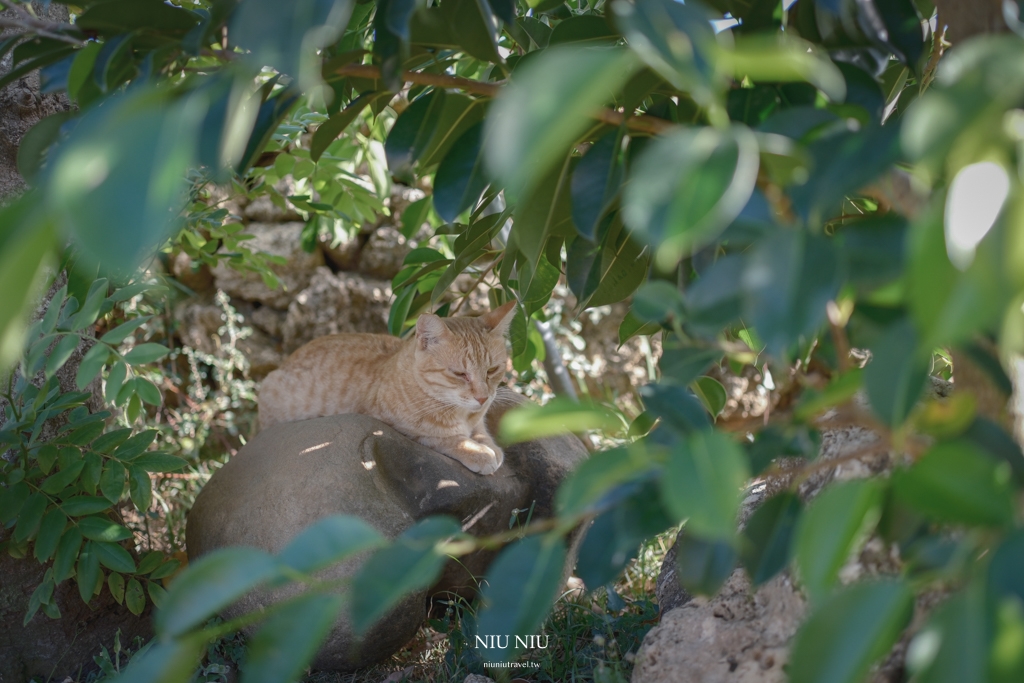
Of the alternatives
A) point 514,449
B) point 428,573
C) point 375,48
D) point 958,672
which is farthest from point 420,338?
point 958,672

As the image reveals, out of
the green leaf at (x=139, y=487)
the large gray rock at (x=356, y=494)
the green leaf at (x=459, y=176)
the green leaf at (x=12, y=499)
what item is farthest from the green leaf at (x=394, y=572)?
the green leaf at (x=12, y=499)

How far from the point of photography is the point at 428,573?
0.63 metres

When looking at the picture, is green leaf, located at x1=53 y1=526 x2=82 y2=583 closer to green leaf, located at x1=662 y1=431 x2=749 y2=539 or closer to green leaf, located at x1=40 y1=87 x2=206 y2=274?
green leaf, located at x1=40 y1=87 x2=206 y2=274

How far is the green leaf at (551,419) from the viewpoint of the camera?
63 cm

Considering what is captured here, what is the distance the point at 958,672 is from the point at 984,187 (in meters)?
0.32

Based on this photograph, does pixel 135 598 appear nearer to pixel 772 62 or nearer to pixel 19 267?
pixel 19 267

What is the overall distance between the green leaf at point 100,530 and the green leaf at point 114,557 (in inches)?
0.9

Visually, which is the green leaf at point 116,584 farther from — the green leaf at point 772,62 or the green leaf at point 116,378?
the green leaf at point 772,62

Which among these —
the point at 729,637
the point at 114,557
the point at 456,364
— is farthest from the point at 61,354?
the point at 456,364

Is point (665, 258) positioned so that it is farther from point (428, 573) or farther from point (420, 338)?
point (420, 338)

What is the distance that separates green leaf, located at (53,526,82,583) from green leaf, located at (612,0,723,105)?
75.8 inches

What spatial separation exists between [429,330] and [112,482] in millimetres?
1229

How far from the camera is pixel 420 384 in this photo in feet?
9.80

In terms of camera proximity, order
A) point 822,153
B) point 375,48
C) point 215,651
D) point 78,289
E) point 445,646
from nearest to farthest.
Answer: point 822,153 → point 375,48 → point 78,289 → point 215,651 → point 445,646
